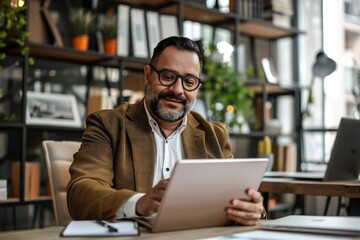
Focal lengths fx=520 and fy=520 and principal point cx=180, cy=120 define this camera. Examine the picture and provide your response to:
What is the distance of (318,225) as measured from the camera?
1259 millimetres

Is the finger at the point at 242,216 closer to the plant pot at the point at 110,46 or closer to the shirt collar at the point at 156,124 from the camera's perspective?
the shirt collar at the point at 156,124

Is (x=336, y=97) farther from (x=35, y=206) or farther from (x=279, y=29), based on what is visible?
(x=35, y=206)

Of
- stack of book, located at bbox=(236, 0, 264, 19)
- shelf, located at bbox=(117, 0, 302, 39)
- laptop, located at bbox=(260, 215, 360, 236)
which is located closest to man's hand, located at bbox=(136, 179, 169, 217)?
laptop, located at bbox=(260, 215, 360, 236)

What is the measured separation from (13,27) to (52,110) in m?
0.62

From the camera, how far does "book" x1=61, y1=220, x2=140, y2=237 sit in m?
1.17

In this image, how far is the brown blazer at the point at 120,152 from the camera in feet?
5.19

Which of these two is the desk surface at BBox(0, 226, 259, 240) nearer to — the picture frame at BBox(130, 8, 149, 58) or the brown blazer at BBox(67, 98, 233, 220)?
the brown blazer at BBox(67, 98, 233, 220)

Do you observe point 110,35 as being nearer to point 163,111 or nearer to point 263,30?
point 263,30

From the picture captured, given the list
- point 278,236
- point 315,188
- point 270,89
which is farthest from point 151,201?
point 270,89

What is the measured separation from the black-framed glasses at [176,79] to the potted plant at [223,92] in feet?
8.04

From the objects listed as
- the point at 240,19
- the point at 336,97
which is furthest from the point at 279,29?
the point at 336,97

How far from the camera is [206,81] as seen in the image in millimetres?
4414

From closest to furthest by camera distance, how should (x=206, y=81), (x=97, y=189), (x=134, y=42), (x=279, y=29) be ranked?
(x=97, y=189) → (x=134, y=42) → (x=206, y=81) → (x=279, y=29)

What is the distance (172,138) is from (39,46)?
5.63 feet
